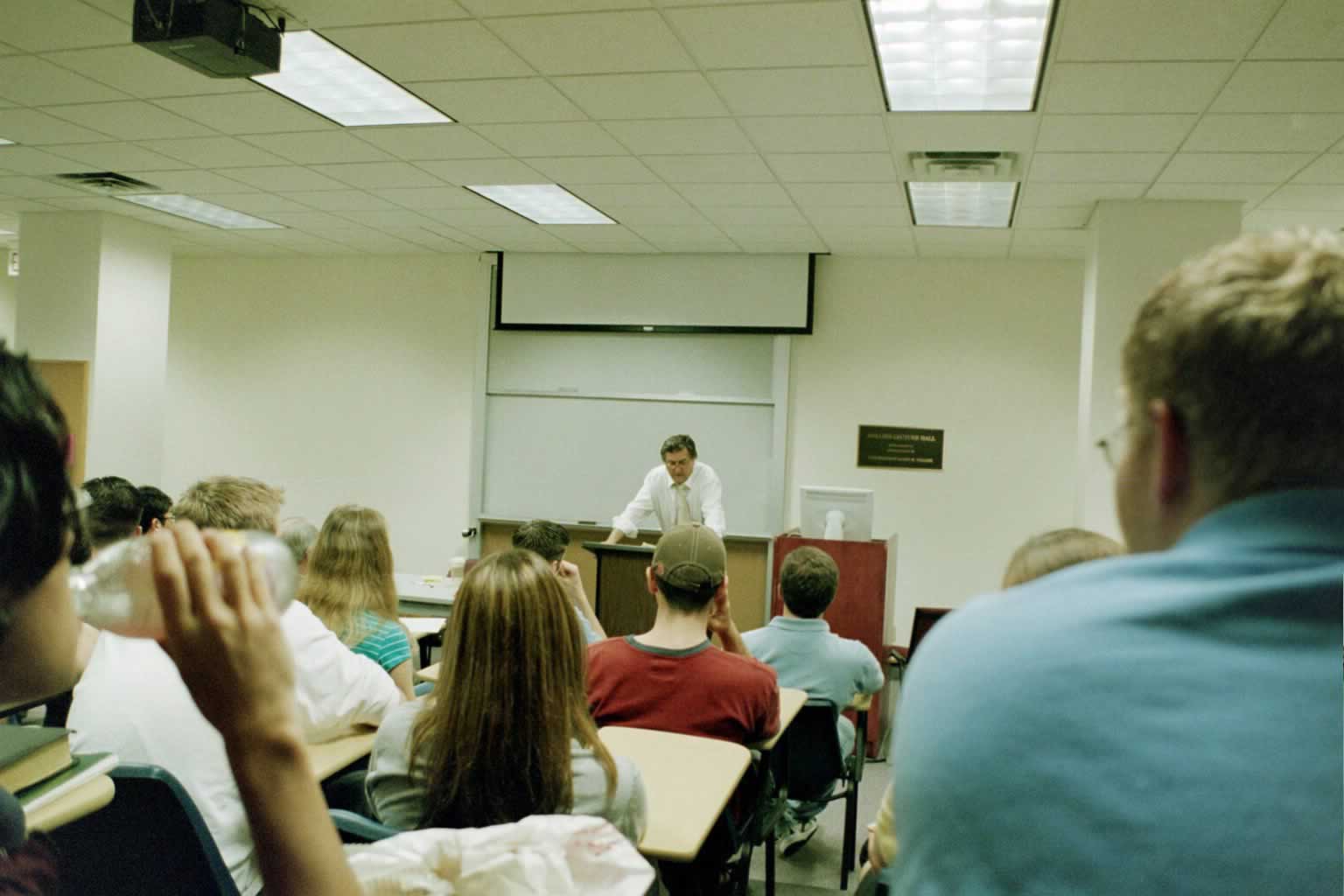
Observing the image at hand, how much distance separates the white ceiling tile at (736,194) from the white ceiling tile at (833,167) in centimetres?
23

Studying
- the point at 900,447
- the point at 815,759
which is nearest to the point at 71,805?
the point at 815,759

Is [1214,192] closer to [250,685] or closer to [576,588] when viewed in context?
[576,588]

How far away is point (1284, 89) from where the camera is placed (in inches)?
131

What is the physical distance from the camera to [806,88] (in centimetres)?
353

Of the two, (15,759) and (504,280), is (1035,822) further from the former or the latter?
(504,280)

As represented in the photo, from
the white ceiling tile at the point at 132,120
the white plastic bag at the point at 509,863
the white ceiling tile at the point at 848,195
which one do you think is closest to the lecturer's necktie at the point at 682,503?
the white ceiling tile at the point at 848,195

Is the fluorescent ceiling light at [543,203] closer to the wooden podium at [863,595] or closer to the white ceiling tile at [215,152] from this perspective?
the white ceiling tile at [215,152]

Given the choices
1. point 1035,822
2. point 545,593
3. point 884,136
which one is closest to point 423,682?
point 545,593

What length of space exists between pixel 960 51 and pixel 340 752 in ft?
9.29

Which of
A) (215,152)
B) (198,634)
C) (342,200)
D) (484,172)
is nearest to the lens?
(198,634)

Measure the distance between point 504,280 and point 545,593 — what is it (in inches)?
225

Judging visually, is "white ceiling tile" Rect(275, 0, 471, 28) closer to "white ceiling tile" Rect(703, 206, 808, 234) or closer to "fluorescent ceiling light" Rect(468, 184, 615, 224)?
"fluorescent ceiling light" Rect(468, 184, 615, 224)

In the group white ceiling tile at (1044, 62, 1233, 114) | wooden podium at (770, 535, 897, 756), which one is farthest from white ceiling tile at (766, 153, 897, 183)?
wooden podium at (770, 535, 897, 756)

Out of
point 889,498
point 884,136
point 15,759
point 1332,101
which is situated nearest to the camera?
point 15,759
